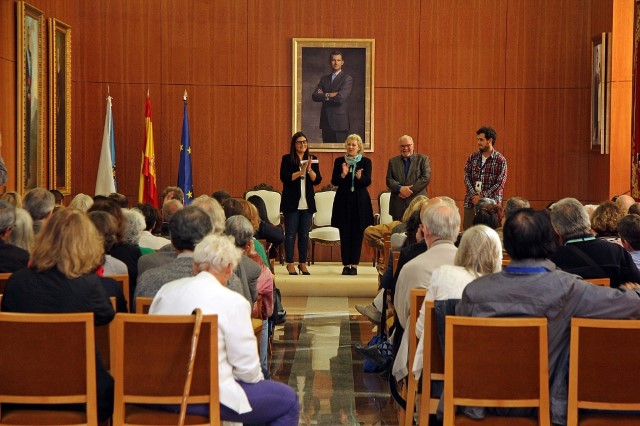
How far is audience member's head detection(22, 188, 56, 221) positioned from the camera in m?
7.02

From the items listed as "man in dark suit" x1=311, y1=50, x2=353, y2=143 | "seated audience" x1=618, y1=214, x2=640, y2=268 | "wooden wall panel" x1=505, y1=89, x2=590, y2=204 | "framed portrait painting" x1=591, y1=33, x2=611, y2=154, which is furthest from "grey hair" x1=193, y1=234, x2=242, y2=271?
"wooden wall panel" x1=505, y1=89, x2=590, y2=204

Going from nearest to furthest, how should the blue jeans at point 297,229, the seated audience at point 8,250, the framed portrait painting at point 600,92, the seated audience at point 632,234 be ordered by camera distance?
the seated audience at point 8,250, the seated audience at point 632,234, the blue jeans at point 297,229, the framed portrait painting at point 600,92

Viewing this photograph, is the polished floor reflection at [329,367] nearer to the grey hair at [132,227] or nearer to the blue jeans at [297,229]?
the blue jeans at [297,229]

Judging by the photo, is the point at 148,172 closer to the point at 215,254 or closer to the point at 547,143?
the point at 547,143

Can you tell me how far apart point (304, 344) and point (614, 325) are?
4613 mm

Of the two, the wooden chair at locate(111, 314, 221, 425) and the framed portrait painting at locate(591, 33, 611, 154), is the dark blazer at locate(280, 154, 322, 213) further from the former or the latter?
the wooden chair at locate(111, 314, 221, 425)

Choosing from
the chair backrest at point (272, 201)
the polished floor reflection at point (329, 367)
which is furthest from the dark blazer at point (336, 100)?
the polished floor reflection at point (329, 367)

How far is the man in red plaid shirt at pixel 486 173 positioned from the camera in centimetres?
1022

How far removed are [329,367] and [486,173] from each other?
3692 mm

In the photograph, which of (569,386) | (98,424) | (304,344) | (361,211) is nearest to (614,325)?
(569,386)

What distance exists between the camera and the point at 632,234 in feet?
19.1

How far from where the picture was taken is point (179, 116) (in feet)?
43.1

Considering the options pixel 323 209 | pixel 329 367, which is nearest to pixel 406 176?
pixel 323 209

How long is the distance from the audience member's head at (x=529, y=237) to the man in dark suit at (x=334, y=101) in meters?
9.05
